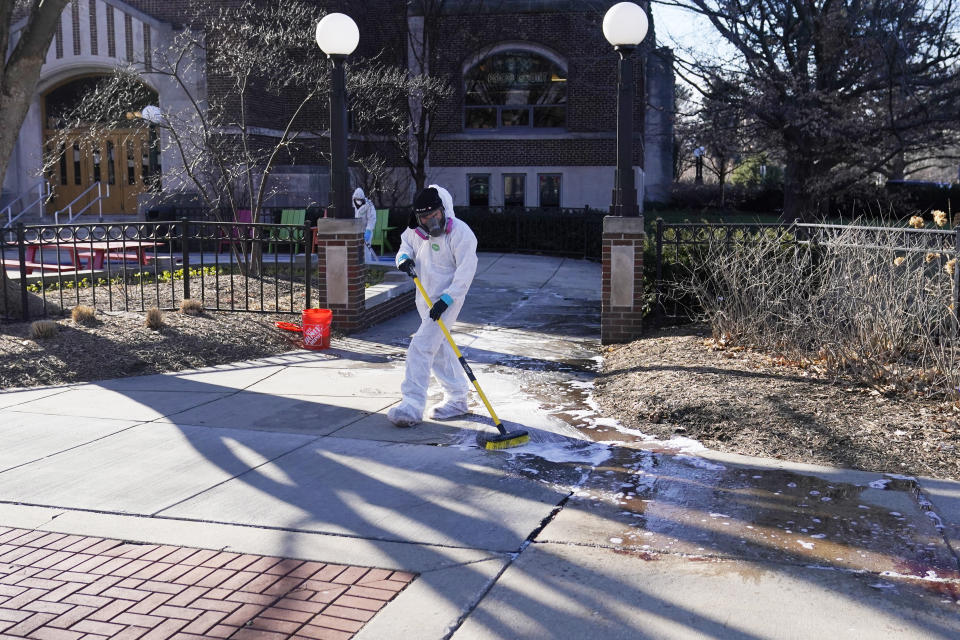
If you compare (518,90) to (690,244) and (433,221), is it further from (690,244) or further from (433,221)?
(433,221)

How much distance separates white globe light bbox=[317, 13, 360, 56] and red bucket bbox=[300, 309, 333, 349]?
9.50 feet

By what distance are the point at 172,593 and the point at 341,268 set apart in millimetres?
6768

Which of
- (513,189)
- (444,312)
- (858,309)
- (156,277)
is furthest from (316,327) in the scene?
(513,189)

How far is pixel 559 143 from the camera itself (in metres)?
27.5

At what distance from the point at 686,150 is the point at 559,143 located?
5.44m

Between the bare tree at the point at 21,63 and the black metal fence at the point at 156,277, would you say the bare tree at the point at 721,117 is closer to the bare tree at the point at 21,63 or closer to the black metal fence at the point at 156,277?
the black metal fence at the point at 156,277

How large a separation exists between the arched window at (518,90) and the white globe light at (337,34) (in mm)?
18165

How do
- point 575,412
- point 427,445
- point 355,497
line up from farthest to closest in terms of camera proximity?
point 575,412 → point 427,445 → point 355,497

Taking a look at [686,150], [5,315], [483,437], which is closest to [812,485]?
[483,437]

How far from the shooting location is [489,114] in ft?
92.9

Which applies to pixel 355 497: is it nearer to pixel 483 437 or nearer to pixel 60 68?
pixel 483 437

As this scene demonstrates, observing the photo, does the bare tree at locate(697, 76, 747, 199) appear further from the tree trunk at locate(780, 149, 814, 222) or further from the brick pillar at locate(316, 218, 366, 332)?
the brick pillar at locate(316, 218, 366, 332)

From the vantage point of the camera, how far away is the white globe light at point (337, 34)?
1010 cm

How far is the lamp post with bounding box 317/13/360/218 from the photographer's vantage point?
1012cm
